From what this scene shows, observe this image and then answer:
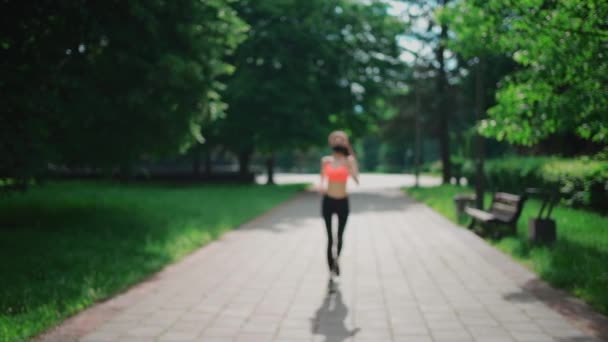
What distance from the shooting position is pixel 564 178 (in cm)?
1376

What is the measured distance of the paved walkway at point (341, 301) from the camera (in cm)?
510

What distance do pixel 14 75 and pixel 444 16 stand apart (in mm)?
6666

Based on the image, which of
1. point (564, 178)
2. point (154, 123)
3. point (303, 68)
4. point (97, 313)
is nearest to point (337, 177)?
point (97, 313)

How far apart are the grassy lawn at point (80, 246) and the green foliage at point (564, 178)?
673cm

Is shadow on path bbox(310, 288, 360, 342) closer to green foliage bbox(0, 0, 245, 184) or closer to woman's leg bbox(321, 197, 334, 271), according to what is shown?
woman's leg bbox(321, 197, 334, 271)

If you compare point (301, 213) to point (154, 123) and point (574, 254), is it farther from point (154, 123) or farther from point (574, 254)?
point (574, 254)

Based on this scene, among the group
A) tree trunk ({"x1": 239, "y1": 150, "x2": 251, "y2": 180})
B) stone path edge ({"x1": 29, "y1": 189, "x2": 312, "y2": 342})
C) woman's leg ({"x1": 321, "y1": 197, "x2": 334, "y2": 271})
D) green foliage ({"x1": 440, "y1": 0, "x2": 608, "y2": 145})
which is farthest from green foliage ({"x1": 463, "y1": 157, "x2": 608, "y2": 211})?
tree trunk ({"x1": 239, "y1": 150, "x2": 251, "y2": 180})

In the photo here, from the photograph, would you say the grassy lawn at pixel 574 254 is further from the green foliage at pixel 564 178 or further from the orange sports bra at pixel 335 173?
the orange sports bra at pixel 335 173

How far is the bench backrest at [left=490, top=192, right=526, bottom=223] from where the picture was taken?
10.2 meters

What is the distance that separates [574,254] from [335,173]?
12.5ft

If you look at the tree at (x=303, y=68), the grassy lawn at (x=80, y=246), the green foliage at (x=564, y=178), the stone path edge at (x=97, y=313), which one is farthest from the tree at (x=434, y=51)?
the stone path edge at (x=97, y=313)

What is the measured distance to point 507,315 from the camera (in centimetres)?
567

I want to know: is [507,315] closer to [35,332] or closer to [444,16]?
[35,332]

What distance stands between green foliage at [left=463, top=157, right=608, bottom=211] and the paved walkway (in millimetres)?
2513
